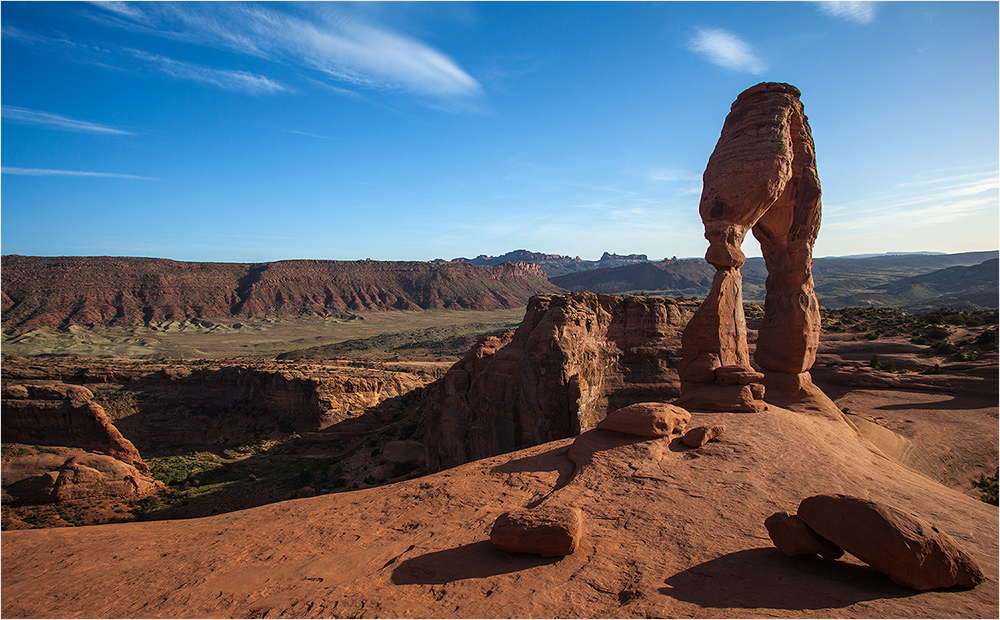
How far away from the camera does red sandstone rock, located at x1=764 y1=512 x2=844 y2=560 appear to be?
589 centimetres

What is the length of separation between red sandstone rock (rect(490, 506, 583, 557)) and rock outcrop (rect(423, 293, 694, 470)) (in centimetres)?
1130

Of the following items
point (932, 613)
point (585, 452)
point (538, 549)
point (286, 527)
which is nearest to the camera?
point (932, 613)

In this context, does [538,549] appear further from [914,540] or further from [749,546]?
[914,540]

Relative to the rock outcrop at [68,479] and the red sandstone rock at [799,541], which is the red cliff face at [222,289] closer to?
the rock outcrop at [68,479]

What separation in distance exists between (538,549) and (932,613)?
423 cm

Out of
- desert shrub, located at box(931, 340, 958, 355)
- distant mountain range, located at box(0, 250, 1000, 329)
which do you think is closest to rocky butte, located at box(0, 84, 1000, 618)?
desert shrub, located at box(931, 340, 958, 355)

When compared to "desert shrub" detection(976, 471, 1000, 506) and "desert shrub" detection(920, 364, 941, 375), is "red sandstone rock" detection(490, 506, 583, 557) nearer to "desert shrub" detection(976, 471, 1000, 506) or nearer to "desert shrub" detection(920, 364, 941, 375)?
"desert shrub" detection(976, 471, 1000, 506)

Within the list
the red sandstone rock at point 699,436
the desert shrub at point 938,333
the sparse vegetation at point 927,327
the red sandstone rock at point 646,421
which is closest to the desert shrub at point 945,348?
the sparse vegetation at point 927,327

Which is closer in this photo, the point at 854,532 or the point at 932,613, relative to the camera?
the point at 932,613

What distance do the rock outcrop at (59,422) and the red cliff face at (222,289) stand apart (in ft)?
267

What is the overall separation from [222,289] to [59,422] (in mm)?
98077

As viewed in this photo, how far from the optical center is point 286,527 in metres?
8.12

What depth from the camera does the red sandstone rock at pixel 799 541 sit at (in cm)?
589

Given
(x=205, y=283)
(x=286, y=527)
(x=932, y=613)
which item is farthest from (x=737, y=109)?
(x=205, y=283)
